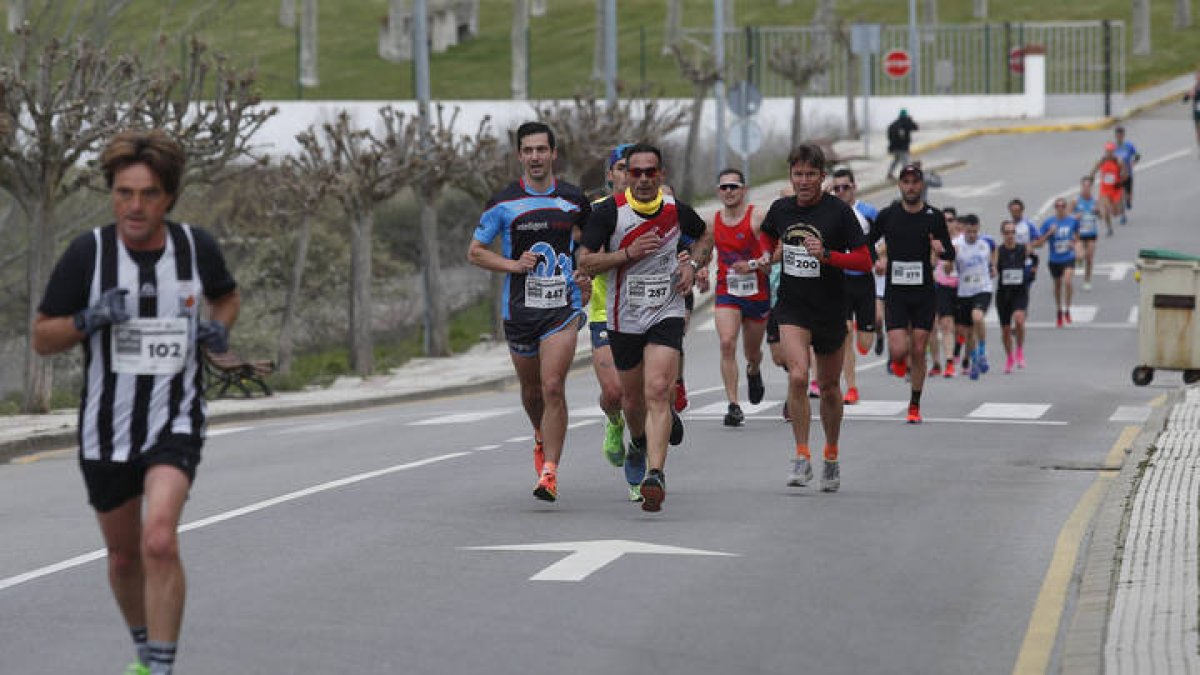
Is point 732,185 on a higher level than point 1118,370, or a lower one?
higher

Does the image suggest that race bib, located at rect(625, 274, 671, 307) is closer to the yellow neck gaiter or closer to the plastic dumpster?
the yellow neck gaiter

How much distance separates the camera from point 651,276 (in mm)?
12758

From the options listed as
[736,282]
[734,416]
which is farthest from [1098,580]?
[734,416]

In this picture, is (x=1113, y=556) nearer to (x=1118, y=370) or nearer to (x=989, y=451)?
(x=989, y=451)

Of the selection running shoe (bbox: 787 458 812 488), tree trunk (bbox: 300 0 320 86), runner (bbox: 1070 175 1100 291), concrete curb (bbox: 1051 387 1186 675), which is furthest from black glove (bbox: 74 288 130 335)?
tree trunk (bbox: 300 0 320 86)

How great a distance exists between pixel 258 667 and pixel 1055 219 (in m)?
25.6

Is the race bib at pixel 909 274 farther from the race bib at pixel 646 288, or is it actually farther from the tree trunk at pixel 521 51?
the tree trunk at pixel 521 51

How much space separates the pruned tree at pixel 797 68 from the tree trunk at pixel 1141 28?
685 inches

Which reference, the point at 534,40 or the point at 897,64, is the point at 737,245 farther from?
the point at 534,40

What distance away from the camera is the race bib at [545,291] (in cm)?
1288

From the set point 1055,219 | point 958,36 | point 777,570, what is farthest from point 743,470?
point 958,36

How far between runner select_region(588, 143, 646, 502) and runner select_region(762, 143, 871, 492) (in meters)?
1.02

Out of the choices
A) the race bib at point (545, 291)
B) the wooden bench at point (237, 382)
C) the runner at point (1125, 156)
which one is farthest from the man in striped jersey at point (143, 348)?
the runner at point (1125, 156)

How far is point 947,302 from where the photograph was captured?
25578 mm
